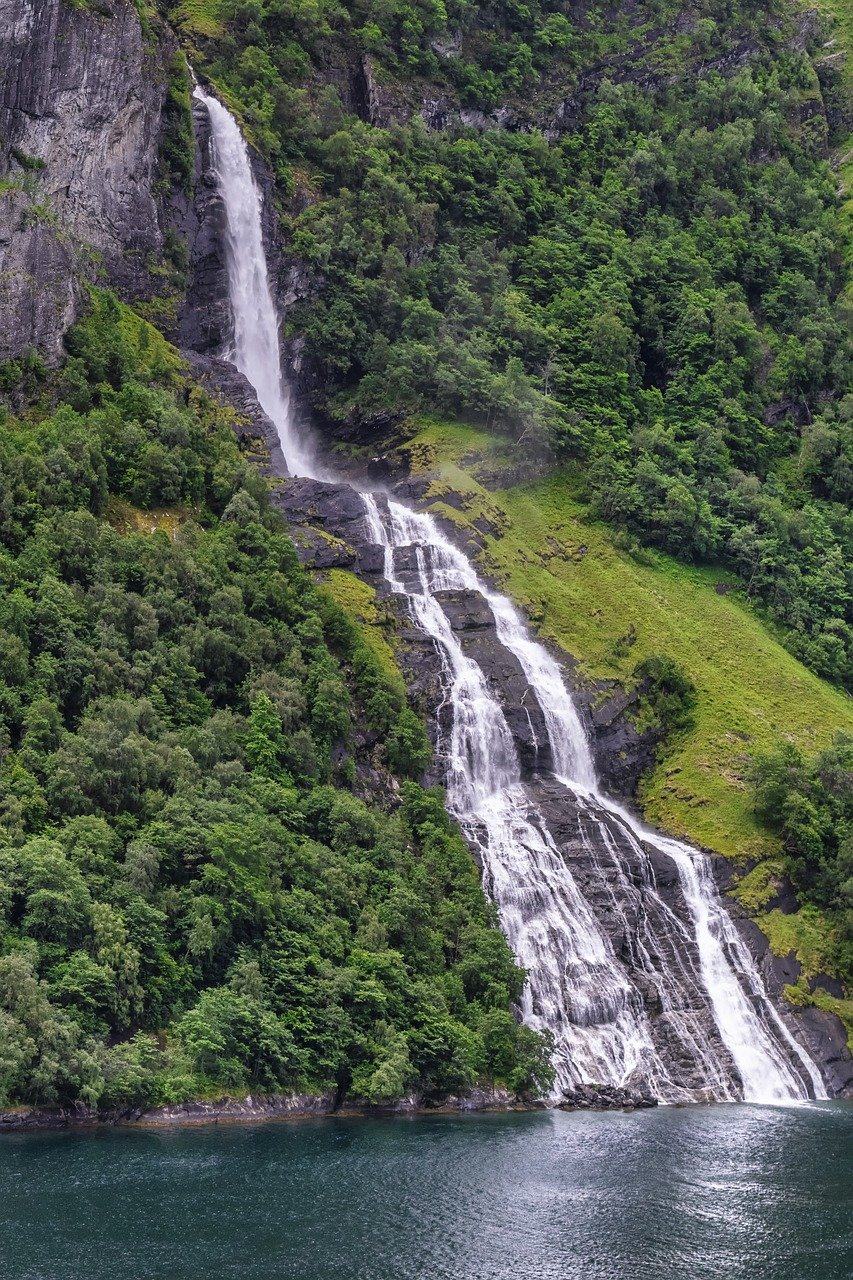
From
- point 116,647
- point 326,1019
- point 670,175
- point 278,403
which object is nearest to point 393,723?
point 116,647

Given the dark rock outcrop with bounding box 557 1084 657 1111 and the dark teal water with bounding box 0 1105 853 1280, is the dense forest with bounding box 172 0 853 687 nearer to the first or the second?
the dark rock outcrop with bounding box 557 1084 657 1111

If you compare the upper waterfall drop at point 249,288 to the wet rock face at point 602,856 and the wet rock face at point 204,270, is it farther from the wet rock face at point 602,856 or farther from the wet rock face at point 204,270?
the wet rock face at point 602,856

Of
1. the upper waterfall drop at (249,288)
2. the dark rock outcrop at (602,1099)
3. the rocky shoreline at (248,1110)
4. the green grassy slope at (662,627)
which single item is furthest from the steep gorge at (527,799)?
the rocky shoreline at (248,1110)

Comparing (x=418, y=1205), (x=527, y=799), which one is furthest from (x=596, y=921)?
(x=418, y=1205)

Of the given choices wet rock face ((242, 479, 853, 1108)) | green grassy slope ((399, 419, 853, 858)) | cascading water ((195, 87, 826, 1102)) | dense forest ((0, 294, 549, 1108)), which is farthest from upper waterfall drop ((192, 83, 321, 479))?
cascading water ((195, 87, 826, 1102))

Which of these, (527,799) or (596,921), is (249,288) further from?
(596,921)

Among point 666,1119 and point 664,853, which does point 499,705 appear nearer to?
point 664,853
